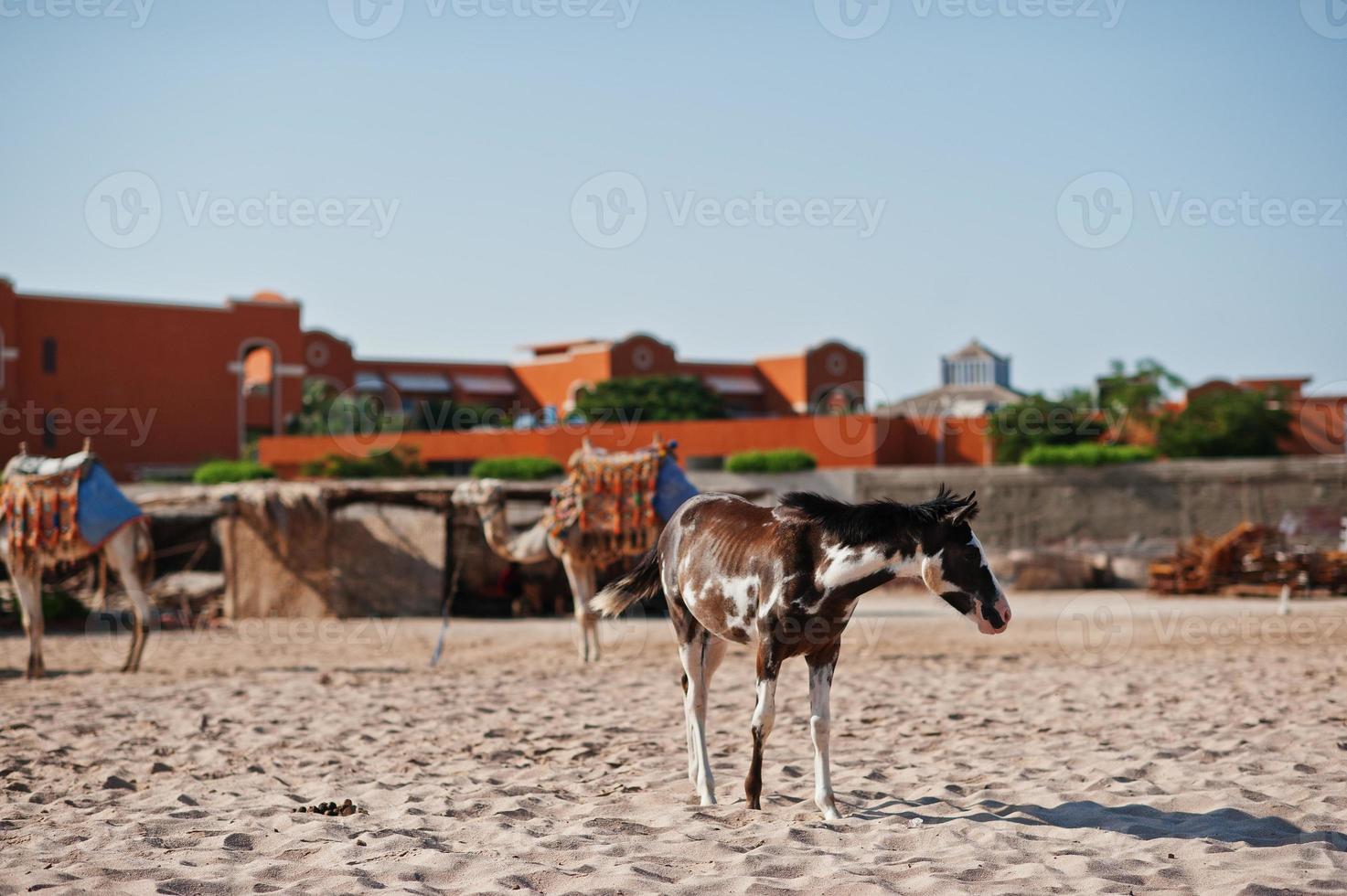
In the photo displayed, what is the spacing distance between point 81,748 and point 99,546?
5199 millimetres

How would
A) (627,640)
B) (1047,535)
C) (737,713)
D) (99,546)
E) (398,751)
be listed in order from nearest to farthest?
(398,751) < (737,713) < (99,546) < (627,640) < (1047,535)

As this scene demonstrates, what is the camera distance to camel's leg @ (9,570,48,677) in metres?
12.9

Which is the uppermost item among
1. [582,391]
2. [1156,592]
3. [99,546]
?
[582,391]

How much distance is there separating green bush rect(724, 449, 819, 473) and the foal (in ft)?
66.9

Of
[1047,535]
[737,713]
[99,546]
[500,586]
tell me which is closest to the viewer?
[737,713]

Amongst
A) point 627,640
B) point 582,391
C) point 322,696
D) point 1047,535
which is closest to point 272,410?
point 582,391

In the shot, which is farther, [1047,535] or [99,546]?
[1047,535]

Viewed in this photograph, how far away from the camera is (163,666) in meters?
13.8

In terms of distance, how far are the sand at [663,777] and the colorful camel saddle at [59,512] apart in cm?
134

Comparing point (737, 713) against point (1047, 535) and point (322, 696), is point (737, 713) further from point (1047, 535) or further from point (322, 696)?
point (1047, 535)

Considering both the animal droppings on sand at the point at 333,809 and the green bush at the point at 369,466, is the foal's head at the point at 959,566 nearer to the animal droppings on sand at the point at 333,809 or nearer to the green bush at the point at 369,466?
the animal droppings on sand at the point at 333,809

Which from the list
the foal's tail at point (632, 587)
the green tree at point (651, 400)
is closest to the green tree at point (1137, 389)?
the green tree at point (651, 400)

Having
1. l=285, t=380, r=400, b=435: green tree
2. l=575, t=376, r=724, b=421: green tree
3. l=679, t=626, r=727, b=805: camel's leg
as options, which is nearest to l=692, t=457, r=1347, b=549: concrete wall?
l=285, t=380, r=400, b=435: green tree

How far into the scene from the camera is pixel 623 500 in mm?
14422
